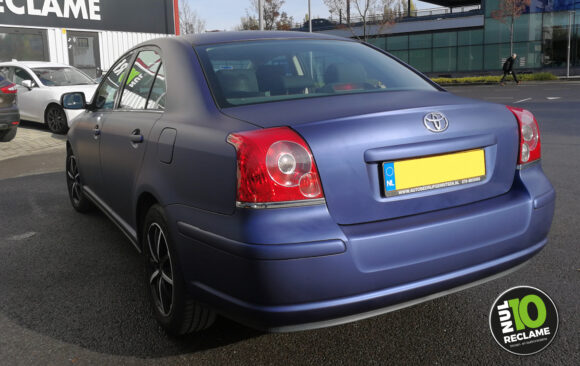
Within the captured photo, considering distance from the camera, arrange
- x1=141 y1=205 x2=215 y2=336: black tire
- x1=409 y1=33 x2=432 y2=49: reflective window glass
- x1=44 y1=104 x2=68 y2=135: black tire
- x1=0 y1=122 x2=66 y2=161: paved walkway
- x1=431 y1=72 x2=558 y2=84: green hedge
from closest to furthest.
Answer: x1=141 y1=205 x2=215 y2=336: black tire < x1=0 y1=122 x2=66 y2=161: paved walkway < x1=44 y1=104 x2=68 y2=135: black tire < x1=431 y1=72 x2=558 y2=84: green hedge < x1=409 y1=33 x2=432 y2=49: reflective window glass

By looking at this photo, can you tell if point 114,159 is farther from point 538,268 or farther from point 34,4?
point 34,4

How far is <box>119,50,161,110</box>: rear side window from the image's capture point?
3380 mm

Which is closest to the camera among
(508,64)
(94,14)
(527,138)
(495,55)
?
(527,138)

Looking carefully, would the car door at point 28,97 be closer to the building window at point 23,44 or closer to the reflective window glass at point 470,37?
the building window at point 23,44

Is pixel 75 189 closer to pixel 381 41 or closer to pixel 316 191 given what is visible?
pixel 316 191

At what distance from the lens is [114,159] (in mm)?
3705

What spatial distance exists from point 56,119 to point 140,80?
392 inches

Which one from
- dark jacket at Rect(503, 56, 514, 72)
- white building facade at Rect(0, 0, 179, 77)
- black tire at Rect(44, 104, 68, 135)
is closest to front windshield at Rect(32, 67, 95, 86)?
black tire at Rect(44, 104, 68, 135)

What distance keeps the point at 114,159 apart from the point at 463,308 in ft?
7.62

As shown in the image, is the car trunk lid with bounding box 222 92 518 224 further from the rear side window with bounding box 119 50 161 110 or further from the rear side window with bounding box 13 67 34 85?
the rear side window with bounding box 13 67 34 85

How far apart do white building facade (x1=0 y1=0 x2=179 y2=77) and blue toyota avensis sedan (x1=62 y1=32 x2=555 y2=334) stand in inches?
741

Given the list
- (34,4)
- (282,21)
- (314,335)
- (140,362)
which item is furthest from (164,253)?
(282,21)

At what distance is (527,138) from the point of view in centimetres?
273

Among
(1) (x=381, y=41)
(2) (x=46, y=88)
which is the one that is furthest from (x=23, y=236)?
(1) (x=381, y=41)
